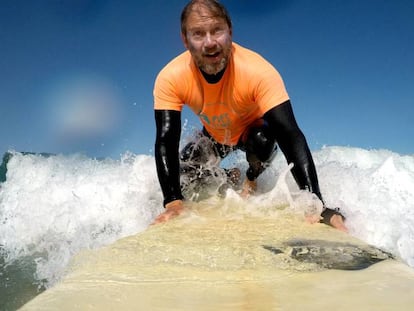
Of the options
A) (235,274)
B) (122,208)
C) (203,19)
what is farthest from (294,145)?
(122,208)

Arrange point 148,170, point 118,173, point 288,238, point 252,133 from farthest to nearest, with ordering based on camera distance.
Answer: point 118,173
point 148,170
point 252,133
point 288,238

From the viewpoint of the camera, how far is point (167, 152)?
3441mm

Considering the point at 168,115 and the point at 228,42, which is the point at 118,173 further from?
the point at 228,42

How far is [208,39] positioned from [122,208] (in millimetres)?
2257

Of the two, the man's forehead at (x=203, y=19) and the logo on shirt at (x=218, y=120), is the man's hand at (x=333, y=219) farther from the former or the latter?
the man's forehead at (x=203, y=19)

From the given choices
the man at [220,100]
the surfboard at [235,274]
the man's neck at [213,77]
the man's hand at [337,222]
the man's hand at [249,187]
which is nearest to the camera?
the surfboard at [235,274]

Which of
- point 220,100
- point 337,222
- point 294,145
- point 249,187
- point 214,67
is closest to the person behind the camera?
point 337,222

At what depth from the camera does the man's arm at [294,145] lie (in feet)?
9.81

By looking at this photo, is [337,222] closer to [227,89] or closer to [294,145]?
[294,145]

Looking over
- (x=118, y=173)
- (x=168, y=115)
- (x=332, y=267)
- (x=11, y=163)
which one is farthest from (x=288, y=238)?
(x=11, y=163)

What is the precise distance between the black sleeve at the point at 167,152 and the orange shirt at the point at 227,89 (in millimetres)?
92

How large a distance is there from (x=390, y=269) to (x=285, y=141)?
155 cm

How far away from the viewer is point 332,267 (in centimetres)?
168

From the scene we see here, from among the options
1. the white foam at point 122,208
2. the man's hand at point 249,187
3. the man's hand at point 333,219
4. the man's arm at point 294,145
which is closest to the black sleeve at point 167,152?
the white foam at point 122,208
